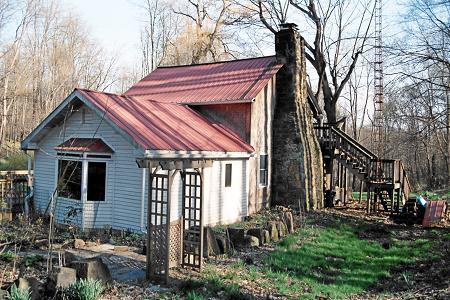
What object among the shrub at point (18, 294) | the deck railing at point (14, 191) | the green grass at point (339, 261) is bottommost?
the green grass at point (339, 261)

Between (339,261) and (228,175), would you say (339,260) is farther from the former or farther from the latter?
(228,175)

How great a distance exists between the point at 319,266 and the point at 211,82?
12.6 m

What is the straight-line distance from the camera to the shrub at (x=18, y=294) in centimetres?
581

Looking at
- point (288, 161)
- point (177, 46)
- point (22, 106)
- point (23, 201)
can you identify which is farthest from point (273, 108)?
point (22, 106)

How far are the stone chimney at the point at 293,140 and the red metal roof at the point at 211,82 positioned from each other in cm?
88

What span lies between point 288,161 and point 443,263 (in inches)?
388

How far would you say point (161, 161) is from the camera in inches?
346

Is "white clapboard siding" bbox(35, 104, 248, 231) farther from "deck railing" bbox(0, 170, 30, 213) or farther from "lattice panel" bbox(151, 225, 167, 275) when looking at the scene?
"lattice panel" bbox(151, 225, 167, 275)

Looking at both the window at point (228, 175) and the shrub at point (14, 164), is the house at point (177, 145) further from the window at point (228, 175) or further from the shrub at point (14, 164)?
the shrub at point (14, 164)

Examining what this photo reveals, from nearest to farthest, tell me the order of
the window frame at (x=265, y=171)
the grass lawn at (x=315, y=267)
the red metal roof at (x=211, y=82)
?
1. the grass lawn at (x=315, y=267)
2. the red metal roof at (x=211, y=82)
3. the window frame at (x=265, y=171)

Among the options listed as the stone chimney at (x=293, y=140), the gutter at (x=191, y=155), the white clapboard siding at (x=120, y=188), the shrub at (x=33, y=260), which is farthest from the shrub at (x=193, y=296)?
the stone chimney at (x=293, y=140)

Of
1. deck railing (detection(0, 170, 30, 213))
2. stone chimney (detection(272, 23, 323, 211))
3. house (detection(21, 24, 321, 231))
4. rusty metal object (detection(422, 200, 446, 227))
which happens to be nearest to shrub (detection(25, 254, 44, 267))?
house (detection(21, 24, 321, 231))

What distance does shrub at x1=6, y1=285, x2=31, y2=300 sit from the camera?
19.1 ft

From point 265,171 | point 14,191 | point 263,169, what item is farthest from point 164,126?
point 14,191
